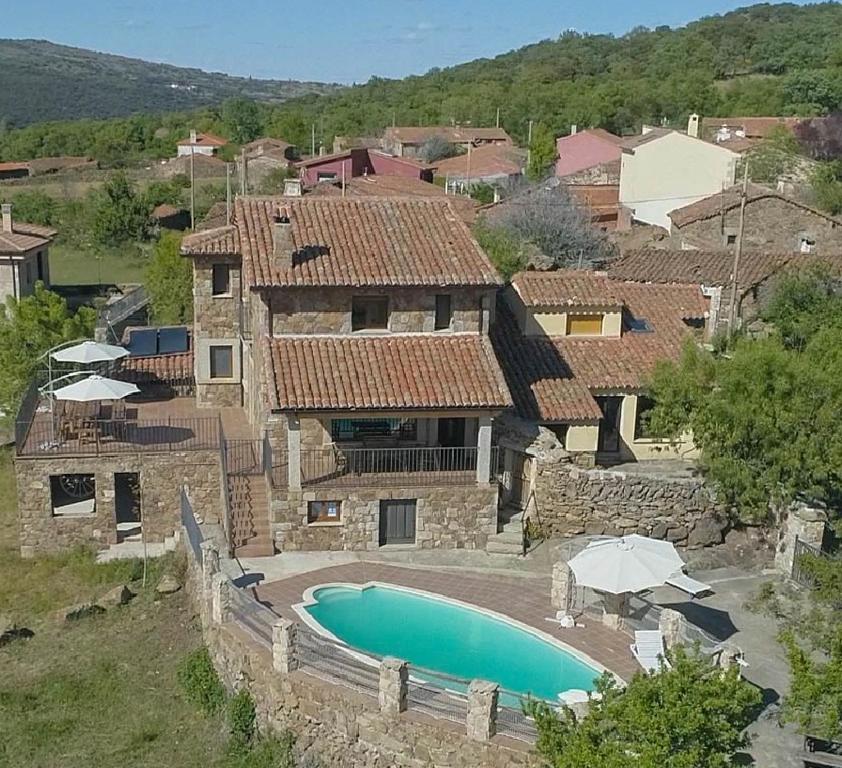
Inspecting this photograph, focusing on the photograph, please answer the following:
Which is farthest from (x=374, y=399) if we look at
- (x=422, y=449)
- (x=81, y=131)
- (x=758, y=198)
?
(x=81, y=131)

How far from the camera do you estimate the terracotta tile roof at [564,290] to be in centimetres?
2902

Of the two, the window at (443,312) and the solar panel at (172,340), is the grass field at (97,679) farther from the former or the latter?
the solar panel at (172,340)

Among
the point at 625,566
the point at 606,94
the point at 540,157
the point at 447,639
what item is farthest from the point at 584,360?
the point at 606,94

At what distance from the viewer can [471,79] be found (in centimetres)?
17900

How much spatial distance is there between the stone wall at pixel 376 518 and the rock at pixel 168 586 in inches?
117

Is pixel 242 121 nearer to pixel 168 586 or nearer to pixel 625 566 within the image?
pixel 168 586

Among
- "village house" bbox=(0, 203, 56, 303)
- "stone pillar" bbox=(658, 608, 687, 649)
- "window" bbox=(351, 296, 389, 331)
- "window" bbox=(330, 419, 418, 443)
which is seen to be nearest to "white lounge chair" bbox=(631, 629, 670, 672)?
"stone pillar" bbox=(658, 608, 687, 649)

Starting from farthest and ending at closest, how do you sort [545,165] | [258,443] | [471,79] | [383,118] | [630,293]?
[471,79] → [383,118] → [545,165] → [630,293] → [258,443]

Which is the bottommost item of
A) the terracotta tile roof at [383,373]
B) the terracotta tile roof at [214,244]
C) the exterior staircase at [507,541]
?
the exterior staircase at [507,541]

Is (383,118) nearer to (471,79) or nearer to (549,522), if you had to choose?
(471,79)

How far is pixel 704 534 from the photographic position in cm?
2505

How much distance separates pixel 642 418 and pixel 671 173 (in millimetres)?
39901

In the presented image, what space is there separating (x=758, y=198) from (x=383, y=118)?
312ft

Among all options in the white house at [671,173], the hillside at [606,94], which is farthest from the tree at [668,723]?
the hillside at [606,94]
